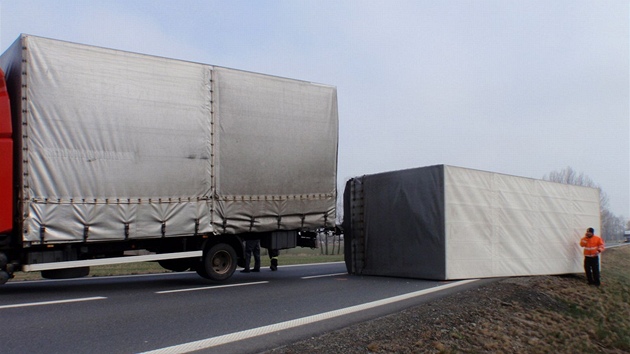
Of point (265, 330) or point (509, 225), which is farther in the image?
point (509, 225)

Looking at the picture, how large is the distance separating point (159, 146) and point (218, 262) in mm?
2855

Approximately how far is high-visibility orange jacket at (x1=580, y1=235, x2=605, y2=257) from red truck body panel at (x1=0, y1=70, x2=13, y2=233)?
14.0 meters

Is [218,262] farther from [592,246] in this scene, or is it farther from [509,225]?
[592,246]

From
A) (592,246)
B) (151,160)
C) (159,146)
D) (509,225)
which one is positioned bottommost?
(592,246)

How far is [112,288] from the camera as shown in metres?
10.5

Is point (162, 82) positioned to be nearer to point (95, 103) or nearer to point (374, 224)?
point (95, 103)

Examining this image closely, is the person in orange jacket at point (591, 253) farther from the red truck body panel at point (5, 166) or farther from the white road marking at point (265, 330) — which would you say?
the red truck body panel at point (5, 166)

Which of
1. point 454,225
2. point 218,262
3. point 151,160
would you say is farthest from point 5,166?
point 454,225

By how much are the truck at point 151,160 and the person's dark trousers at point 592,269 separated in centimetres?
781

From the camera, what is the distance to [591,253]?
1509 cm

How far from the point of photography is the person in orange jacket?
1503 cm

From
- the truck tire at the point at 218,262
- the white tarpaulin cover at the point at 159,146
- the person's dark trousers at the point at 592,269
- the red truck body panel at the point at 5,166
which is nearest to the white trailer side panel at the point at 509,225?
the person's dark trousers at the point at 592,269

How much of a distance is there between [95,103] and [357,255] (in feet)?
24.9

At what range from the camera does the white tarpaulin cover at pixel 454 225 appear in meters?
12.5
